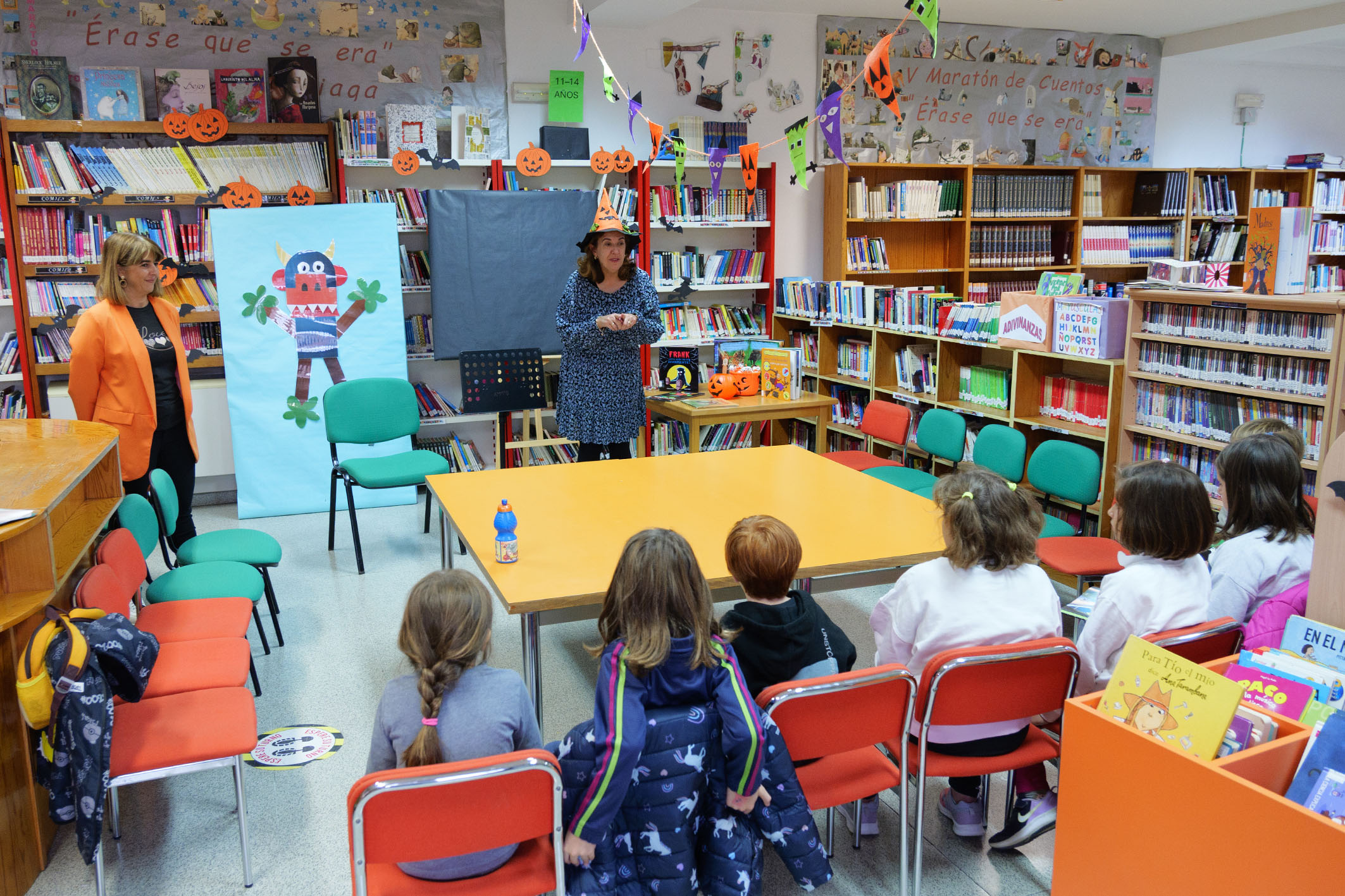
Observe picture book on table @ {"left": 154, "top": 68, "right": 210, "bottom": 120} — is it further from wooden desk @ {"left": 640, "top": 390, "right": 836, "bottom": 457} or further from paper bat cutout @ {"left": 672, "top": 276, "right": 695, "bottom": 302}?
wooden desk @ {"left": 640, "top": 390, "right": 836, "bottom": 457}

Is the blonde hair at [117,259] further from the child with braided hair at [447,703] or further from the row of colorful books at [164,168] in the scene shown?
the child with braided hair at [447,703]

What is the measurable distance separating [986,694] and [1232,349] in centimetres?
249

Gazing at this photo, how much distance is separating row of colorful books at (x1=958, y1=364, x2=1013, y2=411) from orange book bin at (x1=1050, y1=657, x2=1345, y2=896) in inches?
120

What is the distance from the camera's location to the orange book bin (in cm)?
147

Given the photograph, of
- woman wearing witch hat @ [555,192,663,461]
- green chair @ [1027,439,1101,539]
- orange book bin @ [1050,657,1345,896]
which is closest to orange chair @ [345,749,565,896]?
orange book bin @ [1050,657,1345,896]

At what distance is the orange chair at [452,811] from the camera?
1635mm

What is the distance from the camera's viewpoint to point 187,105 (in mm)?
5551

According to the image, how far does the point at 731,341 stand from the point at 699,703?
3.90 meters

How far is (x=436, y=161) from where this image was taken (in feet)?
19.4

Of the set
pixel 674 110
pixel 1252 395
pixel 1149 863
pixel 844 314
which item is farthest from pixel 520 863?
pixel 674 110

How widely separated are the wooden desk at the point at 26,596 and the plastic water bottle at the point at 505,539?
1.08m

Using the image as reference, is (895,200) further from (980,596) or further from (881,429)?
(980,596)

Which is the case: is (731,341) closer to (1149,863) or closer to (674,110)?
(674,110)

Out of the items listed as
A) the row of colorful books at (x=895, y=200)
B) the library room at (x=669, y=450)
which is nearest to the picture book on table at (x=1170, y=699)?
the library room at (x=669, y=450)
